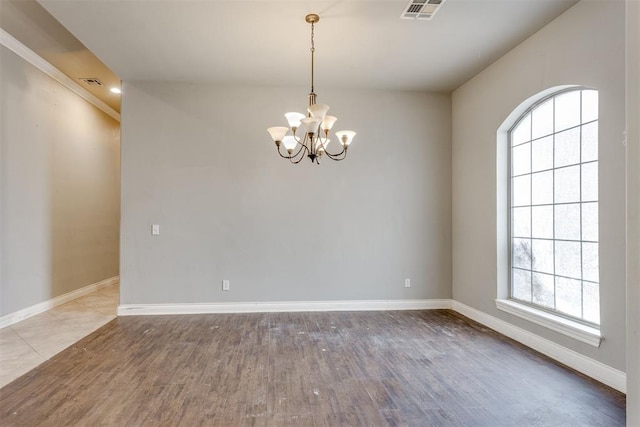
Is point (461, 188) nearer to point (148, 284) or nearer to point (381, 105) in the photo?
point (381, 105)

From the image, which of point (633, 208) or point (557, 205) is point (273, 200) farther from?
point (633, 208)

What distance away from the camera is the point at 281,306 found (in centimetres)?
470

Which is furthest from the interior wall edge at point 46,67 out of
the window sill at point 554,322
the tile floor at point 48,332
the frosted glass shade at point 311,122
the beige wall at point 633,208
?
the window sill at point 554,322

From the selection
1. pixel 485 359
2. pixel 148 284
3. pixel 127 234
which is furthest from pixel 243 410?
pixel 127 234

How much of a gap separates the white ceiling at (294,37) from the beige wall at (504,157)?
0.21 meters

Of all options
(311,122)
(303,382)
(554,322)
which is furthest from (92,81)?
(554,322)

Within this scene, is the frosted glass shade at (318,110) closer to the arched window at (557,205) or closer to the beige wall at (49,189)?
the arched window at (557,205)

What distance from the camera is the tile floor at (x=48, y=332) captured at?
2975mm

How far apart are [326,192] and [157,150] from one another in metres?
2.33

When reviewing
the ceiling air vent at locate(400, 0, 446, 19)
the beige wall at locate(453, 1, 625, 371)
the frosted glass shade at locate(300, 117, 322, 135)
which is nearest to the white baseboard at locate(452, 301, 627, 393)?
the beige wall at locate(453, 1, 625, 371)

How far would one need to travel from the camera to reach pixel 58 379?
8.80 ft

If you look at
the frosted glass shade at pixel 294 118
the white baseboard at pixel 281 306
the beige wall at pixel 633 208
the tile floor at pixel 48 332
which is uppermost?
the frosted glass shade at pixel 294 118

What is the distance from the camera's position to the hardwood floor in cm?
219

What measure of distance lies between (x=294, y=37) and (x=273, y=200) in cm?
208
